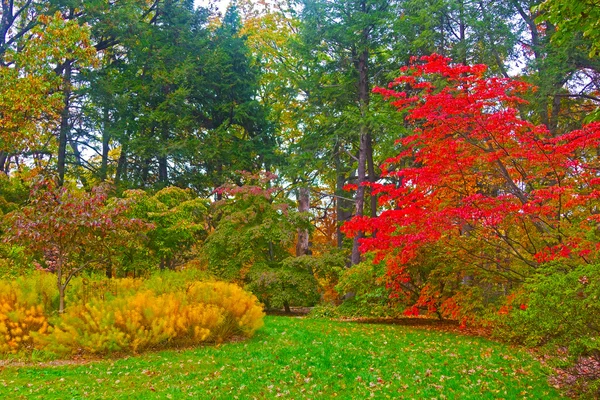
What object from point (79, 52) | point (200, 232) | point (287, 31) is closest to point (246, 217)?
point (200, 232)

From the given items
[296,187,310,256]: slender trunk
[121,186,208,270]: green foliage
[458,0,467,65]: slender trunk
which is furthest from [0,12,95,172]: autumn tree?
[458,0,467,65]: slender trunk

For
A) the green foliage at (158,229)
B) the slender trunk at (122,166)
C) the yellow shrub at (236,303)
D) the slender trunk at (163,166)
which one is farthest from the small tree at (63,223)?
the slender trunk at (163,166)

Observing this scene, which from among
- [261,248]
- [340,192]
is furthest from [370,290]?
[340,192]

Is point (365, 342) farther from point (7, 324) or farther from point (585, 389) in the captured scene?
point (7, 324)

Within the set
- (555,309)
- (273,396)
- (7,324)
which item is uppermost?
(555,309)

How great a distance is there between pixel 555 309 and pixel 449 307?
5.15 m

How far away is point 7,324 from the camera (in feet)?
22.8

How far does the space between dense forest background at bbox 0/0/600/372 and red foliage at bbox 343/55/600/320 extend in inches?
1.8

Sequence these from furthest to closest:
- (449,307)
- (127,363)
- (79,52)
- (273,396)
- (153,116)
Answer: (153,116) → (79,52) → (449,307) → (127,363) → (273,396)

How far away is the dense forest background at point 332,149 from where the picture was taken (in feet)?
25.9

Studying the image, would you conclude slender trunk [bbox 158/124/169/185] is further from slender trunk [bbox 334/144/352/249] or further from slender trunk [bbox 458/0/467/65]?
slender trunk [bbox 458/0/467/65]

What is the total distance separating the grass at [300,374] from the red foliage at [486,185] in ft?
6.76

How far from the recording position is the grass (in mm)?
5094

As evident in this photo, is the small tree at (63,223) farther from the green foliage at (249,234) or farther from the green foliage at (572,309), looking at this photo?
the green foliage at (572,309)
